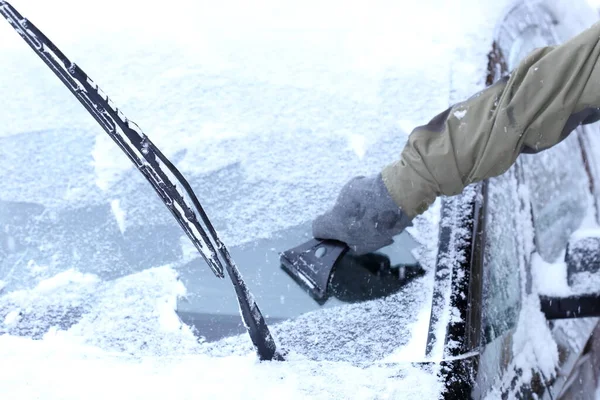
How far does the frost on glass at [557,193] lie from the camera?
2529 mm

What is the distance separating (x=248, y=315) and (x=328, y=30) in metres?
1.93

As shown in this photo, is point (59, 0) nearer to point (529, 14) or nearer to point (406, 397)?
point (529, 14)

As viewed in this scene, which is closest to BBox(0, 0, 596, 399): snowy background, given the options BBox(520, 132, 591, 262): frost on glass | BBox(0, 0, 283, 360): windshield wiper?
BBox(0, 0, 283, 360): windshield wiper

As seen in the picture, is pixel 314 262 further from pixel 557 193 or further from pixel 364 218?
pixel 557 193

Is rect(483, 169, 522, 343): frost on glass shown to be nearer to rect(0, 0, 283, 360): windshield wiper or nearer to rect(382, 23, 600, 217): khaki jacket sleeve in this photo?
rect(382, 23, 600, 217): khaki jacket sleeve

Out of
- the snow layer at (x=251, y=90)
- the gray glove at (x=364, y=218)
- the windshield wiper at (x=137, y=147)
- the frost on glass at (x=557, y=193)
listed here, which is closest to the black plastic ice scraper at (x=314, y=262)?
the gray glove at (x=364, y=218)

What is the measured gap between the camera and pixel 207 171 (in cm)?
217

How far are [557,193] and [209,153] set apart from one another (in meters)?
1.49

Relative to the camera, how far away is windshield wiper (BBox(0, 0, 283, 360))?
3.66ft

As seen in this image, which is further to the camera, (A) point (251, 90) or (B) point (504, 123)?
(A) point (251, 90)

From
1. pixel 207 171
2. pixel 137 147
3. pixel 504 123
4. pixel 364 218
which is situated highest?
pixel 504 123

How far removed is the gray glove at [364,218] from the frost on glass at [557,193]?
0.89 m

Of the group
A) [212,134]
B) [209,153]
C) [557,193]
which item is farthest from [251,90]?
[557,193]

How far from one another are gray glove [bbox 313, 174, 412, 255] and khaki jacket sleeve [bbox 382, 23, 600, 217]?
0.04 metres
